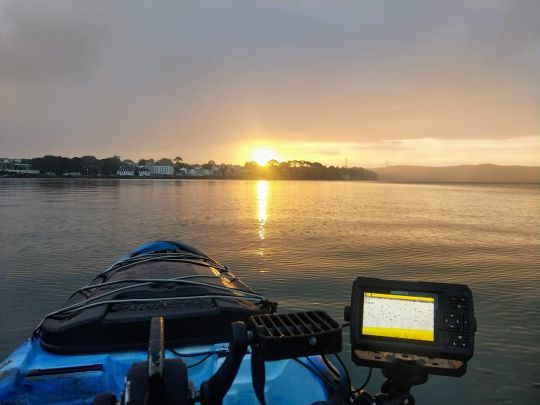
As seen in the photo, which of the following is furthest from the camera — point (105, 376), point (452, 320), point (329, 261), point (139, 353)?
point (329, 261)

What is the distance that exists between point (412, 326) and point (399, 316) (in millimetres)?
87

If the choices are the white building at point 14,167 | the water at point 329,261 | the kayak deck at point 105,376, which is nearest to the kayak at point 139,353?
the kayak deck at point 105,376

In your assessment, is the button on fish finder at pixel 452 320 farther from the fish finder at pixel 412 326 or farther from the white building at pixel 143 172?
the white building at pixel 143 172

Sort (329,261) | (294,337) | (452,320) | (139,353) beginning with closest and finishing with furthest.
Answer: (294,337) → (452,320) → (139,353) → (329,261)

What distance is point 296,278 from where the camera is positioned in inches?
428

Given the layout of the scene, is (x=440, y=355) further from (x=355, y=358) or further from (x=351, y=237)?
(x=351, y=237)

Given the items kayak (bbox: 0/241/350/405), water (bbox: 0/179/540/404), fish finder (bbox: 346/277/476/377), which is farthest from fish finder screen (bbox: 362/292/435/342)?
water (bbox: 0/179/540/404)

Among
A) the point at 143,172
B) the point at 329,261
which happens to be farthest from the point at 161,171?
the point at 329,261

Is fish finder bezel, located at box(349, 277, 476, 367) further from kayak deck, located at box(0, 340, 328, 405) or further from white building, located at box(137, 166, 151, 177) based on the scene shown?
white building, located at box(137, 166, 151, 177)

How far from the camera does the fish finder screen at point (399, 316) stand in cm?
237

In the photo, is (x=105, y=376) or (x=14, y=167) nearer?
(x=105, y=376)

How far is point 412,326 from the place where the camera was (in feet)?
7.81

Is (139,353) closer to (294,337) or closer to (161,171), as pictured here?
(294,337)

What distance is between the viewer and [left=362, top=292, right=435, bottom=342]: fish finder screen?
2371 millimetres
